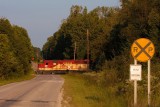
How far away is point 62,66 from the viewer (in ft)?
307

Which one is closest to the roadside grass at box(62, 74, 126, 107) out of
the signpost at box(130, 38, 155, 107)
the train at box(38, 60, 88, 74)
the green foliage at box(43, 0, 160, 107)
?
the green foliage at box(43, 0, 160, 107)

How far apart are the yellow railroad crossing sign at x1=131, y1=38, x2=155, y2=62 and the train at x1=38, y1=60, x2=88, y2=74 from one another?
2882 inches

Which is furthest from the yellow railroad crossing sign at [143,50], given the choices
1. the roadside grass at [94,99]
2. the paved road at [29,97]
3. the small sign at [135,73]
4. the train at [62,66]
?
the train at [62,66]

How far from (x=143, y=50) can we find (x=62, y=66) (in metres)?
77.9

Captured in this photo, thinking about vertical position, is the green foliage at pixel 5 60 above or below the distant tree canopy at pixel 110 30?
below

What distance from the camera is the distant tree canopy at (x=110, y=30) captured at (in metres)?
39.0

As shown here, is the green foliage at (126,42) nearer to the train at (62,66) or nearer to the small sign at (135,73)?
the small sign at (135,73)

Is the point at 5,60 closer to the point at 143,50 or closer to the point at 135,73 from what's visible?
the point at 135,73

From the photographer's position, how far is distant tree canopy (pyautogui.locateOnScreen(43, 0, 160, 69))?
128ft

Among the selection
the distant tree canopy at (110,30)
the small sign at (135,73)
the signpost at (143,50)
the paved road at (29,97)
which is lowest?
the paved road at (29,97)

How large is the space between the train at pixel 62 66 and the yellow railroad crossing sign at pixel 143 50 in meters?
73.2

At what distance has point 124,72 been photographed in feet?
79.2

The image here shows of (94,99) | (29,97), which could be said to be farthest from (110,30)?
(94,99)

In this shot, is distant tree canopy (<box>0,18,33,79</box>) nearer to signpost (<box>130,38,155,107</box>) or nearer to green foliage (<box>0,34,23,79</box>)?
green foliage (<box>0,34,23,79</box>)
